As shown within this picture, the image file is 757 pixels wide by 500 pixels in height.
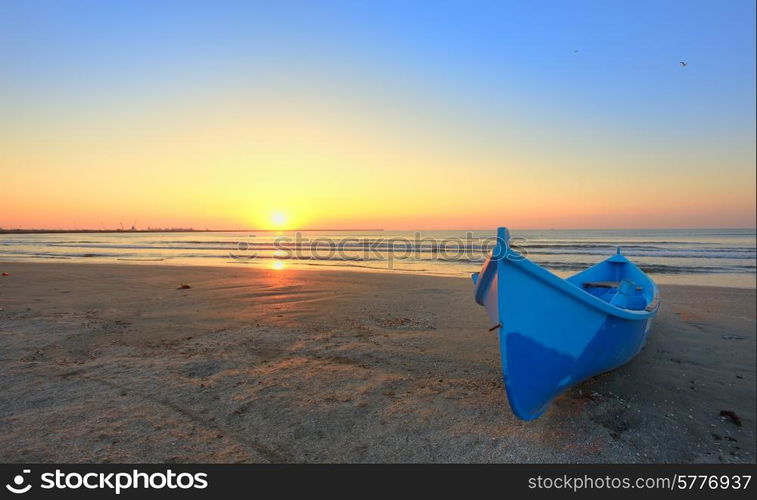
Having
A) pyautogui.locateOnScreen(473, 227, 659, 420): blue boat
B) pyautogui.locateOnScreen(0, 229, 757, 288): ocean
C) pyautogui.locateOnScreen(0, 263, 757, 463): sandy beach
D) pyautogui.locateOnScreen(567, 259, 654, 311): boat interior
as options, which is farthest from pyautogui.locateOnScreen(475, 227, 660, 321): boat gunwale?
pyautogui.locateOnScreen(0, 229, 757, 288): ocean

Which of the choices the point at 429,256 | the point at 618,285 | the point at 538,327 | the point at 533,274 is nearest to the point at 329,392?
the point at 538,327

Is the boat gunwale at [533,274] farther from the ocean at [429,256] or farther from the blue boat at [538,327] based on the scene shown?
the ocean at [429,256]

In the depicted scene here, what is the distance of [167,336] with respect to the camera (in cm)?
556

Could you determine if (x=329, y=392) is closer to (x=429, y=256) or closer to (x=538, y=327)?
(x=538, y=327)

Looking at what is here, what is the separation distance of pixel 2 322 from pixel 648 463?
8242 millimetres

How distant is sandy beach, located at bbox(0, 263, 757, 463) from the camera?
2895 mm

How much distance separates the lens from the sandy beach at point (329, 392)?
289cm

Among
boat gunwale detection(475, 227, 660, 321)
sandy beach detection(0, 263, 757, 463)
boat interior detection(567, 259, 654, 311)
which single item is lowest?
sandy beach detection(0, 263, 757, 463)
